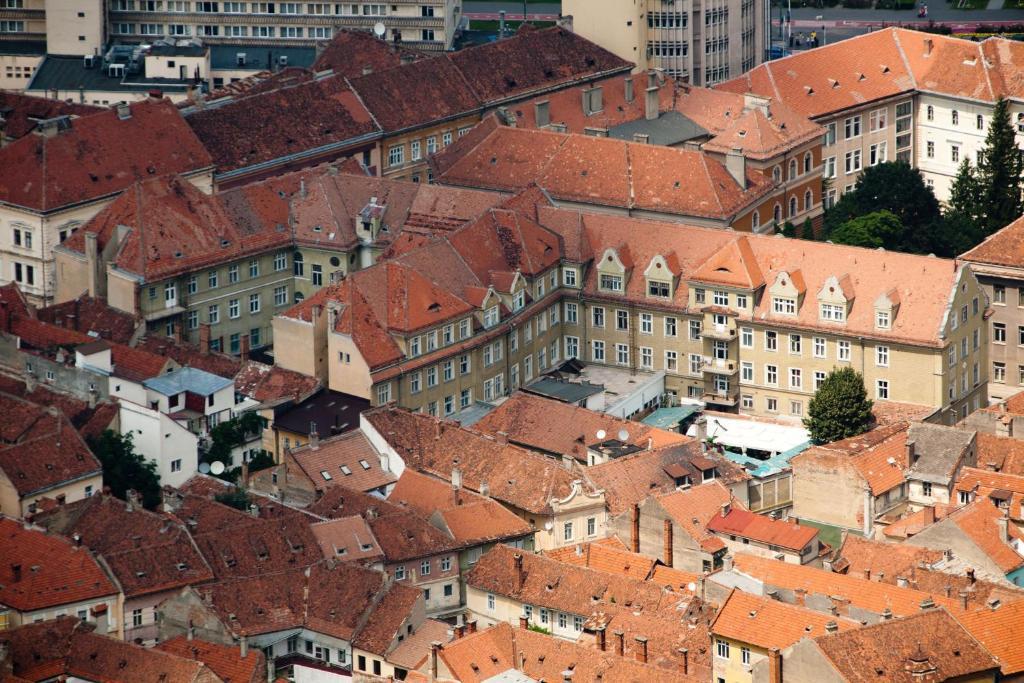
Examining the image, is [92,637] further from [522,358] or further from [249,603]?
[522,358]

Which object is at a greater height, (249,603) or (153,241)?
(153,241)

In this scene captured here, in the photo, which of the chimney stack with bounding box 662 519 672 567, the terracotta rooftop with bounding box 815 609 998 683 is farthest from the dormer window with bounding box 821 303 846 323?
the terracotta rooftop with bounding box 815 609 998 683

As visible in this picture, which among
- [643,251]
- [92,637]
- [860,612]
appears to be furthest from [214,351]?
[860,612]

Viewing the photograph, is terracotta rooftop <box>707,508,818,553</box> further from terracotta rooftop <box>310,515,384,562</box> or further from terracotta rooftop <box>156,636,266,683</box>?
terracotta rooftop <box>156,636,266,683</box>

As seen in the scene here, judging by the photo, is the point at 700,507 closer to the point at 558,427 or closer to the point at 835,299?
the point at 558,427

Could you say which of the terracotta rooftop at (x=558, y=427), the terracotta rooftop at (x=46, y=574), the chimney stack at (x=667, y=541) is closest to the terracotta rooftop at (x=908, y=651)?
the chimney stack at (x=667, y=541)

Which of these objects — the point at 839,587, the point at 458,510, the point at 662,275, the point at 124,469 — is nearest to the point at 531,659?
the point at 839,587
